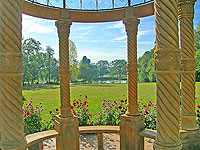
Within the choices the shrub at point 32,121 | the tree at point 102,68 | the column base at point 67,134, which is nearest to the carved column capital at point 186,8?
the column base at point 67,134

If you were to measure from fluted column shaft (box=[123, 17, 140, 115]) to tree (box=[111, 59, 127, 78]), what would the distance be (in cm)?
6685

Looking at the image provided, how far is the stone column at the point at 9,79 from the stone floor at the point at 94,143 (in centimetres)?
460

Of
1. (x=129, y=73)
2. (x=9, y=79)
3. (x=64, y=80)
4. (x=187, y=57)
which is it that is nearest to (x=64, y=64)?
(x=64, y=80)

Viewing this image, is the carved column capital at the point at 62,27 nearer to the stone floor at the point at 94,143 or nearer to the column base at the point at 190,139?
the stone floor at the point at 94,143

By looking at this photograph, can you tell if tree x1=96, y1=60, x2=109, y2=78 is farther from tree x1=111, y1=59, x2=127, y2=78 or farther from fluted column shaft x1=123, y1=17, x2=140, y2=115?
fluted column shaft x1=123, y1=17, x2=140, y2=115

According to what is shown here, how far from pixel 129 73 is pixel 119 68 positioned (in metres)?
69.5

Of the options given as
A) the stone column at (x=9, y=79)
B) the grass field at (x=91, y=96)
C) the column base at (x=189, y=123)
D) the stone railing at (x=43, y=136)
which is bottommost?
the grass field at (x=91, y=96)

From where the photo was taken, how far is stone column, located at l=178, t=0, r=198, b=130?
5340mm

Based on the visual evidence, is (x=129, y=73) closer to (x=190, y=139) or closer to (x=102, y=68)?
(x=190, y=139)

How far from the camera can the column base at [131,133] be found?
619 cm

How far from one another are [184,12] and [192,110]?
114 inches

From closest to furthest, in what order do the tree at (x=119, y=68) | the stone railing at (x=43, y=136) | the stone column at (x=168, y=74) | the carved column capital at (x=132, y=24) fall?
the stone column at (x=168, y=74) → the stone railing at (x=43, y=136) → the carved column capital at (x=132, y=24) → the tree at (x=119, y=68)

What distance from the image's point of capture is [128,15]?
6.68m

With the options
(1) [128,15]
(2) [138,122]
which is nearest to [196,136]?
(2) [138,122]
